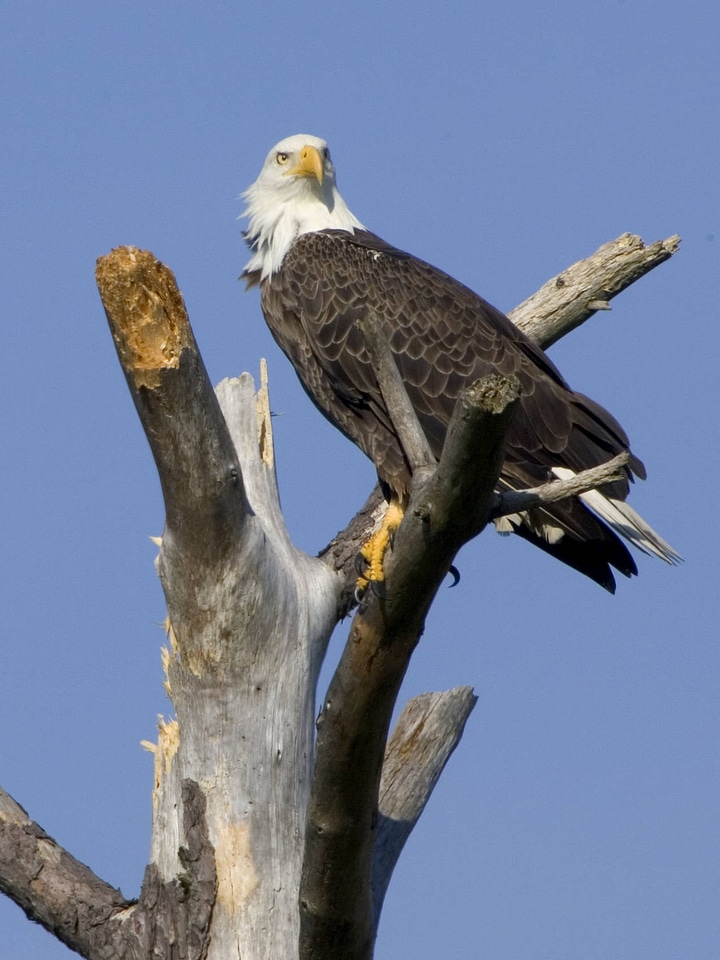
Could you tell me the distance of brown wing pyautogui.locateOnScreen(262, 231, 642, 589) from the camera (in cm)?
634

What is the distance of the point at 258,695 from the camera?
16.8ft

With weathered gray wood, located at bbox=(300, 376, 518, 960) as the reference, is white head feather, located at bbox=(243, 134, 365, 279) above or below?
above

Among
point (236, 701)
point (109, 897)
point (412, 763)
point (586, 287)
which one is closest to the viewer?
point (236, 701)

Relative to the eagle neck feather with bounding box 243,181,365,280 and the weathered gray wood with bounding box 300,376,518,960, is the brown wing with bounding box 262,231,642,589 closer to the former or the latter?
the eagle neck feather with bounding box 243,181,365,280

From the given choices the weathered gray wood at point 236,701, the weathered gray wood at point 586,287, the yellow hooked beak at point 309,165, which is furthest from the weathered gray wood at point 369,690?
the yellow hooked beak at point 309,165

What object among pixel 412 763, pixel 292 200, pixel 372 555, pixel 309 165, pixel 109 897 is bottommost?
pixel 109 897

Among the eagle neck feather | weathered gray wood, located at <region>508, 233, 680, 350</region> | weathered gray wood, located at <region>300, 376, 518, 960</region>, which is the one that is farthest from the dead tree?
weathered gray wood, located at <region>508, 233, 680, 350</region>

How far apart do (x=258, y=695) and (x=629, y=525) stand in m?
2.11

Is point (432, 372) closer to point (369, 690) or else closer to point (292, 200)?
point (292, 200)

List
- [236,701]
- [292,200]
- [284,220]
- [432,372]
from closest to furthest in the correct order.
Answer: [236,701]
[432,372]
[284,220]
[292,200]

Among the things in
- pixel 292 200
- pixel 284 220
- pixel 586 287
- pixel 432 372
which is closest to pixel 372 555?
pixel 432 372

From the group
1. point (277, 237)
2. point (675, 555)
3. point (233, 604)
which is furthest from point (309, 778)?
point (277, 237)

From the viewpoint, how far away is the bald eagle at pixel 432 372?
6.17 metres

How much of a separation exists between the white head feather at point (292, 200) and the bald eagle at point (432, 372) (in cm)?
15
